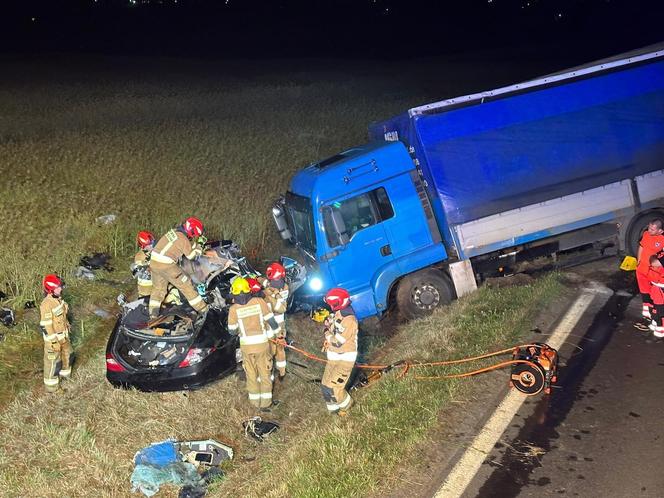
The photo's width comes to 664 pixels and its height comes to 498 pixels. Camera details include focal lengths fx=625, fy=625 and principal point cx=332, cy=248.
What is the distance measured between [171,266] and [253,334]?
90.0 inches

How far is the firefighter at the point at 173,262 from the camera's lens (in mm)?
8219

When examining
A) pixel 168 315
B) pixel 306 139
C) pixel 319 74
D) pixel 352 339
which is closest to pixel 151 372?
pixel 168 315

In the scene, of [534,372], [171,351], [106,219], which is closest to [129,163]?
[106,219]

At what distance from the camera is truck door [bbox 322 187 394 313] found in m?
8.27

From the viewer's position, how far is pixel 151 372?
264 inches

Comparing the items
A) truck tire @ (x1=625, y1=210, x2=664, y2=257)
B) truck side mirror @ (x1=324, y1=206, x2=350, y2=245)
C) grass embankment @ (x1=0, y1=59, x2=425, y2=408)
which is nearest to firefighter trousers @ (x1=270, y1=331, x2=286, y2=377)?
truck side mirror @ (x1=324, y1=206, x2=350, y2=245)

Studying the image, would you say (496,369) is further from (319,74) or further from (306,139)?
(319,74)

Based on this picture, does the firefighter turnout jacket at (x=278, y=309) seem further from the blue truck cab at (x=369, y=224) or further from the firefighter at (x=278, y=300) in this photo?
the blue truck cab at (x=369, y=224)

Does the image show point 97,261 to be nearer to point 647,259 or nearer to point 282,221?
point 282,221

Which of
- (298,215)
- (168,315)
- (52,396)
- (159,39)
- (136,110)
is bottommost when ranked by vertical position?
(52,396)

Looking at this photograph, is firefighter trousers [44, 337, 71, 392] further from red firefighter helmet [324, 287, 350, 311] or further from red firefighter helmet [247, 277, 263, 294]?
red firefighter helmet [324, 287, 350, 311]

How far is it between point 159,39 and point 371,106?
1404 inches

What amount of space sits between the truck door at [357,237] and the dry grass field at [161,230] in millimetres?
977

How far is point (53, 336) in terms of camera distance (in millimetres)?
7574
